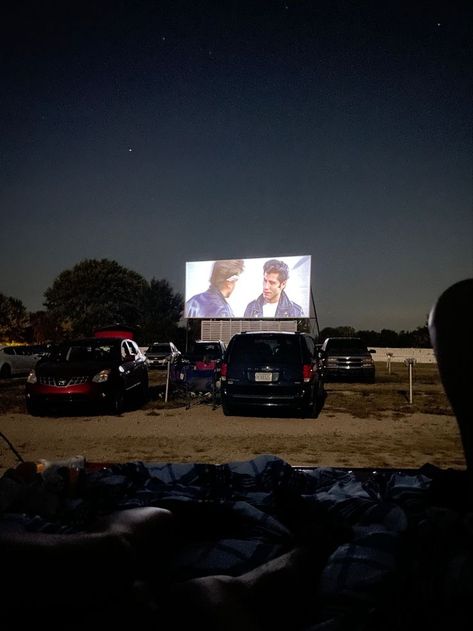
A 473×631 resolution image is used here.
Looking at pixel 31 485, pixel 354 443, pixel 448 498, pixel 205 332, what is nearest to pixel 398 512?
pixel 448 498

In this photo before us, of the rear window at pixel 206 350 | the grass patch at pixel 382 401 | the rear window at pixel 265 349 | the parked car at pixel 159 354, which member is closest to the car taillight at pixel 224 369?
the rear window at pixel 265 349

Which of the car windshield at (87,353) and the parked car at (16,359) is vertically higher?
the car windshield at (87,353)

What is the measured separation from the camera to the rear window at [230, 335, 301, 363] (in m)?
9.78

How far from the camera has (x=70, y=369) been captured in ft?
34.4

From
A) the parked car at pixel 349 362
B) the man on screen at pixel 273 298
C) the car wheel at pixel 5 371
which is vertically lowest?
the car wheel at pixel 5 371

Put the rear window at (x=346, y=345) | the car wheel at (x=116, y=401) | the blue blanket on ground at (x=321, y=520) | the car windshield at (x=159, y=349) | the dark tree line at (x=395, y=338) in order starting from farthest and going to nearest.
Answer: the dark tree line at (x=395, y=338) < the car windshield at (x=159, y=349) < the rear window at (x=346, y=345) < the car wheel at (x=116, y=401) < the blue blanket on ground at (x=321, y=520)

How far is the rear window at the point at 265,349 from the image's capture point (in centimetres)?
978

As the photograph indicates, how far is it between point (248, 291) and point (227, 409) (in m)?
20.0

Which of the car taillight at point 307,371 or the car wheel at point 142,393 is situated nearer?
the car taillight at point 307,371

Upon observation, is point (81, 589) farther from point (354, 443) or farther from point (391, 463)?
point (354, 443)

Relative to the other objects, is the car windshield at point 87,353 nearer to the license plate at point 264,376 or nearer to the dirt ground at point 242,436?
the dirt ground at point 242,436

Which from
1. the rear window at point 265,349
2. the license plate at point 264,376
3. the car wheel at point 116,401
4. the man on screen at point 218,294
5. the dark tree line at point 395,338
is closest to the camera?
the license plate at point 264,376

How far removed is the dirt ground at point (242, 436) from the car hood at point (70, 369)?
40.3 inches

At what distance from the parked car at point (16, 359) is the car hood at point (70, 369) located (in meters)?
12.6
